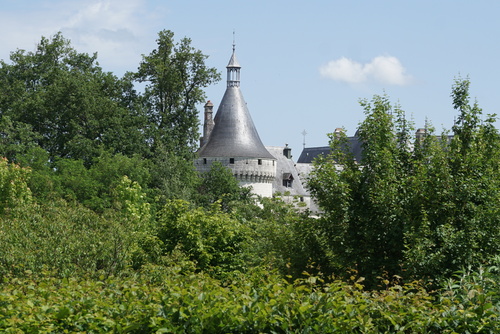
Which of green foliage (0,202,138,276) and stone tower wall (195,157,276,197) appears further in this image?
stone tower wall (195,157,276,197)

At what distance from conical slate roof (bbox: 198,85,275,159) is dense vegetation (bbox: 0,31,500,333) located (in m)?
20.5

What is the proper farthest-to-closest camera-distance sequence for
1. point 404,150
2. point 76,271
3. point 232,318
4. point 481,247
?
1. point 404,150
2. point 76,271
3. point 481,247
4. point 232,318

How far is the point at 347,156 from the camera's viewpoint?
20.8 meters

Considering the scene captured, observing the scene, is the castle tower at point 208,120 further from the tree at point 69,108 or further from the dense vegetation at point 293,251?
the dense vegetation at point 293,251

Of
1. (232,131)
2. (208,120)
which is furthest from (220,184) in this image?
(208,120)

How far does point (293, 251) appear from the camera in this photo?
69.7 ft

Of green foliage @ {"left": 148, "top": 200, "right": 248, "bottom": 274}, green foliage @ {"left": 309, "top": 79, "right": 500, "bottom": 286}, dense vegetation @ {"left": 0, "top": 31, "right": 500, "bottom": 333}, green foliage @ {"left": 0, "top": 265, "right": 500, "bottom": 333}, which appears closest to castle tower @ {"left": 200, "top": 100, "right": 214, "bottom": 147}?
dense vegetation @ {"left": 0, "top": 31, "right": 500, "bottom": 333}

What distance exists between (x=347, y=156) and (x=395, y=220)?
234cm

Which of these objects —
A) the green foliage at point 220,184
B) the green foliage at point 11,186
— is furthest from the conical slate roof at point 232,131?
the green foliage at point 11,186

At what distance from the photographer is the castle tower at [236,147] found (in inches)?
2813

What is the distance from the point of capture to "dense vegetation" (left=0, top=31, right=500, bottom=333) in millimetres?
9422

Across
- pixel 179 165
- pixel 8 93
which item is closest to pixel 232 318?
pixel 179 165

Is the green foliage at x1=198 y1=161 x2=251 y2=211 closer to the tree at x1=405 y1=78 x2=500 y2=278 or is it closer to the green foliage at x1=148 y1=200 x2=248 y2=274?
the green foliage at x1=148 y1=200 x2=248 y2=274

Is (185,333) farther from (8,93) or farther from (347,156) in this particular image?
(8,93)
